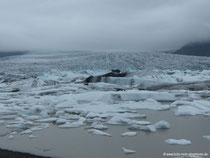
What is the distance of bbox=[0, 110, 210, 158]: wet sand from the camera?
9.83 feet

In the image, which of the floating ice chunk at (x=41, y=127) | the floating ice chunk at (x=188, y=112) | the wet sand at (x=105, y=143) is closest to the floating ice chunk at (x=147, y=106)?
the floating ice chunk at (x=188, y=112)

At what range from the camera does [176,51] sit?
5569 cm

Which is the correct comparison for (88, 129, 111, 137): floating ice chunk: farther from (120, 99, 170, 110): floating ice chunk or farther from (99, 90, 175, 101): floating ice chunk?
(99, 90, 175, 101): floating ice chunk

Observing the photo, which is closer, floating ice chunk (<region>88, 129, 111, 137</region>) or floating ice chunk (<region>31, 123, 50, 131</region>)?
floating ice chunk (<region>88, 129, 111, 137</region>)

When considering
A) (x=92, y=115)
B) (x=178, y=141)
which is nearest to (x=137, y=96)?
A: (x=92, y=115)

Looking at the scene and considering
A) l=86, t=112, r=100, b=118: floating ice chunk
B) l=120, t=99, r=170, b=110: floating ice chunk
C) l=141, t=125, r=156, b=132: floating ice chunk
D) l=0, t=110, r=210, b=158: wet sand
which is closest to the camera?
l=0, t=110, r=210, b=158: wet sand

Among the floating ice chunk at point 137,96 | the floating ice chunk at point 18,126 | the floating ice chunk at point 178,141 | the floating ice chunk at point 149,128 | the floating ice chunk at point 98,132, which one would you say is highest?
the floating ice chunk at point 178,141

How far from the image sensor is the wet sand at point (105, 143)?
9.83 feet

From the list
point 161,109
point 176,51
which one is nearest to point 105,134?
point 161,109

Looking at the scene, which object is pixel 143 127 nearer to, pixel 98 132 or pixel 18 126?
pixel 98 132

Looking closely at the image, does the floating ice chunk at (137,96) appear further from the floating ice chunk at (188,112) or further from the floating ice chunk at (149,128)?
the floating ice chunk at (149,128)

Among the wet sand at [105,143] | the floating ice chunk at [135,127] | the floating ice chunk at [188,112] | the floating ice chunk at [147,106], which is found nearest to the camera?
the wet sand at [105,143]

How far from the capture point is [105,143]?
3.41 metres

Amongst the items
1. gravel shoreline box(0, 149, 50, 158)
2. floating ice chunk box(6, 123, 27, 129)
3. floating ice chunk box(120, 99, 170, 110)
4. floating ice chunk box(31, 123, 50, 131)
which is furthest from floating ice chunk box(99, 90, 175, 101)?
gravel shoreline box(0, 149, 50, 158)
